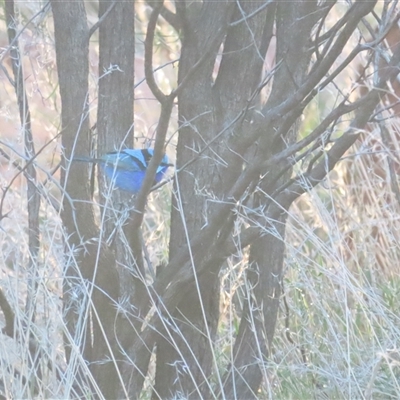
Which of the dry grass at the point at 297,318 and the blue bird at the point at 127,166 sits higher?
the blue bird at the point at 127,166

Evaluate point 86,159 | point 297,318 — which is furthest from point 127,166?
point 297,318

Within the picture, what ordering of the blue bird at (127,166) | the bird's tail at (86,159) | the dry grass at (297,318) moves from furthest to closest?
1. the blue bird at (127,166)
2. the bird's tail at (86,159)
3. the dry grass at (297,318)

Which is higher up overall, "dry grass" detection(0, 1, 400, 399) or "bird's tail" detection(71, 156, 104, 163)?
"bird's tail" detection(71, 156, 104, 163)

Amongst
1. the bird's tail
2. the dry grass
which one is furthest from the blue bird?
the dry grass

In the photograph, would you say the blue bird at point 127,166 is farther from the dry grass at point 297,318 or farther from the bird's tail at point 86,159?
the dry grass at point 297,318

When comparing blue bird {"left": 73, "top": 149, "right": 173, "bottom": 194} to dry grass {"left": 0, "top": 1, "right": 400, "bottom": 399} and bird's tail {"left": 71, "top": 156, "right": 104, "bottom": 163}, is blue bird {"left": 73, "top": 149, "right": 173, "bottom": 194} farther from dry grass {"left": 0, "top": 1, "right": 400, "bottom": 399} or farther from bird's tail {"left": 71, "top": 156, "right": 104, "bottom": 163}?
dry grass {"left": 0, "top": 1, "right": 400, "bottom": 399}

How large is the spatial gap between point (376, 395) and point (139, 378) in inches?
29.4

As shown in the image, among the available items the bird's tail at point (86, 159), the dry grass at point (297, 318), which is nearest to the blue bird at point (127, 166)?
the bird's tail at point (86, 159)

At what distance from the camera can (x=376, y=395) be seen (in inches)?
97.2

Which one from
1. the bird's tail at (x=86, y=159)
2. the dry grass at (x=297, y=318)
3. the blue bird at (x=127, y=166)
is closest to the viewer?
the dry grass at (x=297, y=318)

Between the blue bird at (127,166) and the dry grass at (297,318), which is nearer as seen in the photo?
the dry grass at (297,318)

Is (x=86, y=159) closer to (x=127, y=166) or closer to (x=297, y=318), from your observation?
(x=127, y=166)

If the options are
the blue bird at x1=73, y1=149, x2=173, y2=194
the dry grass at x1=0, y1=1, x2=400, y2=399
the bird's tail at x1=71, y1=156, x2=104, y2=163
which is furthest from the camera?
the blue bird at x1=73, y1=149, x2=173, y2=194

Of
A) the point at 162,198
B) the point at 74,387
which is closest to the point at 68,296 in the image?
the point at 74,387
